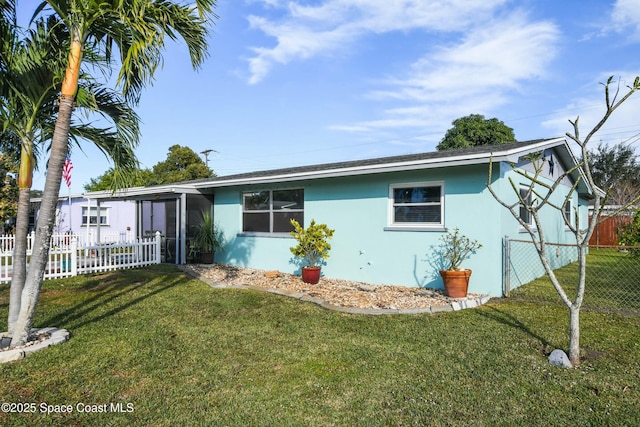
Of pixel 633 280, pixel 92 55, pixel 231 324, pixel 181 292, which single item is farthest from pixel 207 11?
pixel 633 280

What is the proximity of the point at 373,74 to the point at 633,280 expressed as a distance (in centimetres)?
1052

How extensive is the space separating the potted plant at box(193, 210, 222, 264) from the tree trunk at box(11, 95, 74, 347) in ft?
25.0

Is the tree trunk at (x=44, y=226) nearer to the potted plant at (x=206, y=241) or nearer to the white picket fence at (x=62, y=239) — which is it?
the white picket fence at (x=62, y=239)

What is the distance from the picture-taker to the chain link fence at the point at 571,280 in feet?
22.3

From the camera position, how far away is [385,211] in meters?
8.53

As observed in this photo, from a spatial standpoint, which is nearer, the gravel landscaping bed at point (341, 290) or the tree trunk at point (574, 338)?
the tree trunk at point (574, 338)

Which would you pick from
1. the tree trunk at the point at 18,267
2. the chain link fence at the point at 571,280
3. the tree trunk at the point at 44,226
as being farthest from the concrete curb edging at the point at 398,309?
the tree trunk at the point at 18,267

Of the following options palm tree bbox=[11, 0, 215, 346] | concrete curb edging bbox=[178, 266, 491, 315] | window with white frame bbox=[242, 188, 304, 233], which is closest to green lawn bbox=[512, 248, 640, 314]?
concrete curb edging bbox=[178, 266, 491, 315]

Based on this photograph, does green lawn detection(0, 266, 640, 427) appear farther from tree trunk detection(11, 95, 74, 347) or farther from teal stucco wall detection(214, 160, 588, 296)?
teal stucco wall detection(214, 160, 588, 296)

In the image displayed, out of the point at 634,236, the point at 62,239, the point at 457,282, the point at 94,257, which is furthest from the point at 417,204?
the point at 62,239

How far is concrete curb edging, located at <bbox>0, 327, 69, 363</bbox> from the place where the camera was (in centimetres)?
396

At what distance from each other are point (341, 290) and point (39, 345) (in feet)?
16.9

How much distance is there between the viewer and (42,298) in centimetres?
703

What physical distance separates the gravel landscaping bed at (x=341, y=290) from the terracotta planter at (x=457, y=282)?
0.14 metres
